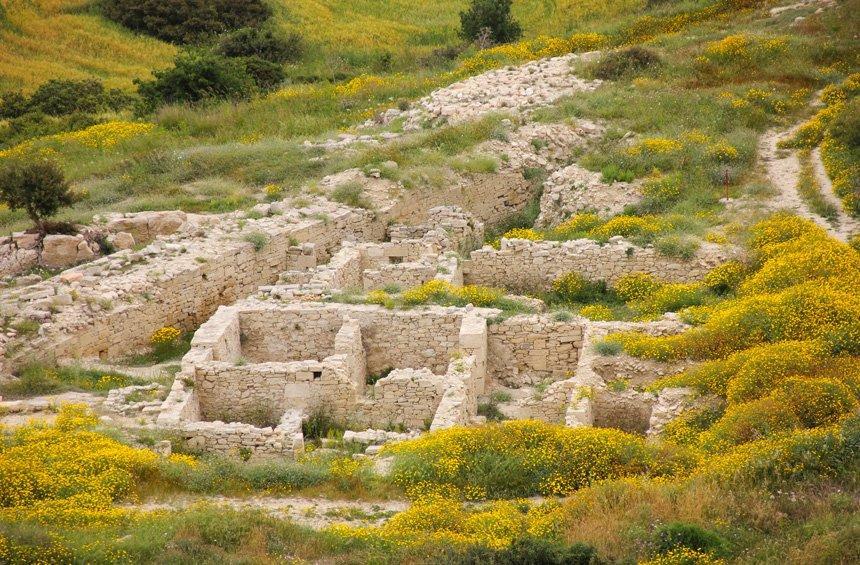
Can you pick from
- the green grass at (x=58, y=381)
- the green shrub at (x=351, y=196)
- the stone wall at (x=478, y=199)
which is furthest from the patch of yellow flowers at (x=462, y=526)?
the stone wall at (x=478, y=199)

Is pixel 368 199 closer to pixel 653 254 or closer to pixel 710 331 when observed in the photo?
pixel 653 254

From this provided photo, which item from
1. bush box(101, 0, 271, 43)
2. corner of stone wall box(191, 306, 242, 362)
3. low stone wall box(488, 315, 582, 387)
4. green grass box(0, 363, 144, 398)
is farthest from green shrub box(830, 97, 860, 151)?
bush box(101, 0, 271, 43)

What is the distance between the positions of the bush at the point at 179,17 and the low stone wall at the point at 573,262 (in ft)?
82.6

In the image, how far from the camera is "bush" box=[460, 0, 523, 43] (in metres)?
38.5

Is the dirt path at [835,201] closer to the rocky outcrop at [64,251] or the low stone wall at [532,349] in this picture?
the low stone wall at [532,349]

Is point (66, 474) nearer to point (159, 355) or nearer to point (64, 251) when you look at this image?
point (159, 355)

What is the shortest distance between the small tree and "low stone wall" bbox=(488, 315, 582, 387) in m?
10.4

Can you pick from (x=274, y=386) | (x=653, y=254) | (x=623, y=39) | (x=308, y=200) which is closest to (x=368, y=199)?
(x=308, y=200)

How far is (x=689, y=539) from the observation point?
35.6ft

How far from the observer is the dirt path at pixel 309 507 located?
1249 centimetres

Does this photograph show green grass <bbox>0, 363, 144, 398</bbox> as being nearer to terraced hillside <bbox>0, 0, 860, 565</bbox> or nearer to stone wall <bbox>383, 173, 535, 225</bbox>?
terraced hillside <bbox>0, 0, 860, 565</bbox>

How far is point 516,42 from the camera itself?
124ft

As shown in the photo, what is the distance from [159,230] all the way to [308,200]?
11.4ft

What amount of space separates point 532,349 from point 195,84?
19.0 metres
